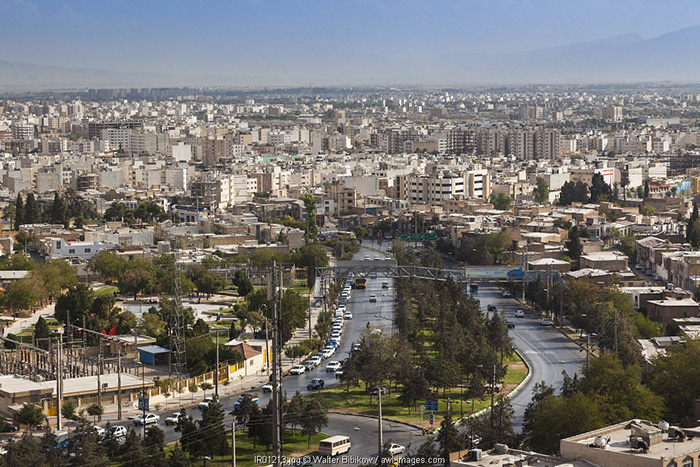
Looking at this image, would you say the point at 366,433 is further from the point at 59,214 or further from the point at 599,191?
the point at 599,191

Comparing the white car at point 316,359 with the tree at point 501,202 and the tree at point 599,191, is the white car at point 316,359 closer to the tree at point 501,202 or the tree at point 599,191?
the tree at point 501,202

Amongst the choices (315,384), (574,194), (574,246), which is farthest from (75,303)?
(574,194)

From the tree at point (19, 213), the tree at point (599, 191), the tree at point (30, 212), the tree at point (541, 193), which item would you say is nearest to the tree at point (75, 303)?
the tree at point (19, 213)

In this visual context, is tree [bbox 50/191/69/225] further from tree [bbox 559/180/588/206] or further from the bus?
the bus

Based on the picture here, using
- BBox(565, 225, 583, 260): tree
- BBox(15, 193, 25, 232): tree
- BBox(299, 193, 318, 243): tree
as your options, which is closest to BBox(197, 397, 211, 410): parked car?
BBox(565, 225, 583, 260): tree

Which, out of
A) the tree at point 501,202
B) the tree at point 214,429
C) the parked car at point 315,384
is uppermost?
the tree at point 214,429

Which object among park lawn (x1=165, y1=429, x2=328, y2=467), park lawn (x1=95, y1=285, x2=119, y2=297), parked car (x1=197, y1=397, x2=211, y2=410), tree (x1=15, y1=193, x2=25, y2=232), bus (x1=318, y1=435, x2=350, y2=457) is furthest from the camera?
tree (x1=15, y1=193, x2=25, y2=232)

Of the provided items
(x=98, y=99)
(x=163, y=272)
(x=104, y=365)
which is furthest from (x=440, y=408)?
(x=98, y=99)

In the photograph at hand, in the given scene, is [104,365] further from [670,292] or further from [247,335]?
[670,292]
